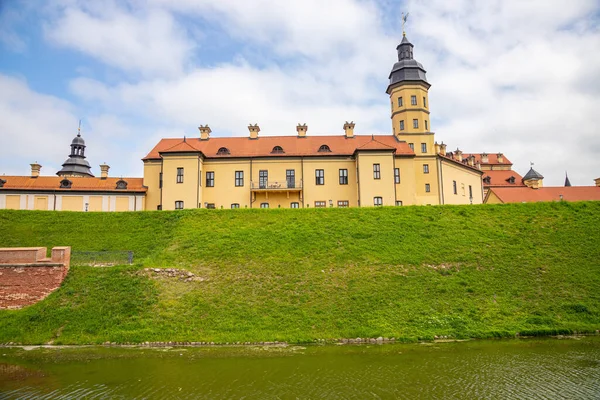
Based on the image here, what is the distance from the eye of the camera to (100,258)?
A: 21.1 meters

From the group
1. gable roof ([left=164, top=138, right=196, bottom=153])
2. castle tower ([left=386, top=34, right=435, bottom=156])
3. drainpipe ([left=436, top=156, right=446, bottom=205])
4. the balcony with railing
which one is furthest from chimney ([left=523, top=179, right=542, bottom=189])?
gable roof ([left=164, top=138, right=196, bottom=153])

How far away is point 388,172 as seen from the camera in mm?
36906

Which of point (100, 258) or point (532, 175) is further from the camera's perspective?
point (532, 175)

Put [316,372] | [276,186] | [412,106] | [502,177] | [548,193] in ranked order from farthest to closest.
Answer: [502,177] → [548,193] → [412,106] → [276,186] → [316,372]

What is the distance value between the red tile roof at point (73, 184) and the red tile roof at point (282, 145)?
3136 mm

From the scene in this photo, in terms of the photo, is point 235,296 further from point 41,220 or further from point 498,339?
point 41,220

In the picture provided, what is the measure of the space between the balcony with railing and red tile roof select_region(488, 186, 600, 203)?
2250 cm

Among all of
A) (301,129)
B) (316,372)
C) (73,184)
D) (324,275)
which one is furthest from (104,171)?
(316,372)

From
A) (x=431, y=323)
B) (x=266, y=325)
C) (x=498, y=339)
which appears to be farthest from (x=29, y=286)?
(x=498, y=339)

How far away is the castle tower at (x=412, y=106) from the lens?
42688 mm

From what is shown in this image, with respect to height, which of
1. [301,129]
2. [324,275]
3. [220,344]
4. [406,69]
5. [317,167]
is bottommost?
[220,344]

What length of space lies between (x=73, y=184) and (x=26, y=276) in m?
23.8

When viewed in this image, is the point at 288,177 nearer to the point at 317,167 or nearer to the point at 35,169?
the point at 317,167

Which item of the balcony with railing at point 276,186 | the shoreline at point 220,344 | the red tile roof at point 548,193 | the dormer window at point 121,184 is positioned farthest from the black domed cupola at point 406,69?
the shoreline at point 220,344
